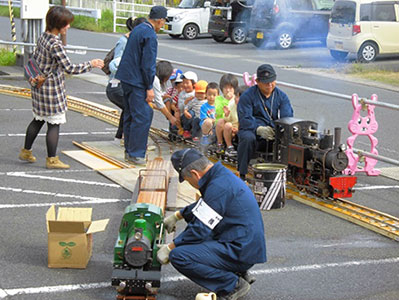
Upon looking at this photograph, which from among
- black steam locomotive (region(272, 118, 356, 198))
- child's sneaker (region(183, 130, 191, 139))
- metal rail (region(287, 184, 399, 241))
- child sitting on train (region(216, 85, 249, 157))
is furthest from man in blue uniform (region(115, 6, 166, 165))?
metal rail (region(287, 184, 399, 241))

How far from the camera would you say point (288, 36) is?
26359 mm

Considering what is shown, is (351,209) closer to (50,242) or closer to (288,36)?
(50,242)

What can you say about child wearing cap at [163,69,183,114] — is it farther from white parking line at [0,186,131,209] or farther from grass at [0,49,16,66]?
grass at [0,49,16,66]

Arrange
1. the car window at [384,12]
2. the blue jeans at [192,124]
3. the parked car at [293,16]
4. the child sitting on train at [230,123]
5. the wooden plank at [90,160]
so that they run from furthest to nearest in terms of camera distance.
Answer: the car window at [384,12] → the parked car at [293,16] → the blue jeans at [192,124] → the child sitting on train at [230,123] → the wooden plank at [90,160]

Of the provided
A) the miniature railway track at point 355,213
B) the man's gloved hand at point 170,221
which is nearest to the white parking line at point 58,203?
the miniature railway track at point 355,213

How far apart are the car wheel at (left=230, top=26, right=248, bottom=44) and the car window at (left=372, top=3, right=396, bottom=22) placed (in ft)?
24.6

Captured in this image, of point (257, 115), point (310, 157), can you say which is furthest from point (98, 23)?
point (310, 157)

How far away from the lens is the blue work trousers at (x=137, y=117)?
1045cm

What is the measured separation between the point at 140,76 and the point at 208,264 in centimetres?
481

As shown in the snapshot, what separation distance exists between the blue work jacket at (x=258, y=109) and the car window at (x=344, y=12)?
38.1ft

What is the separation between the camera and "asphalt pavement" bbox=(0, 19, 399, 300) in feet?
21.1

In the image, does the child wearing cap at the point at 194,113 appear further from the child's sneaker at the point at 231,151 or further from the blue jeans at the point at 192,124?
the child's sneaker at the point at 231,151

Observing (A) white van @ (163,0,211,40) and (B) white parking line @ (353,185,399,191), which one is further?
(A) white van @ (163,0,211,40)

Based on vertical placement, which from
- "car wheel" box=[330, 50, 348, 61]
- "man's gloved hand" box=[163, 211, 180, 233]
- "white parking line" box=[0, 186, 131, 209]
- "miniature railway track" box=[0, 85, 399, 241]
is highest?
"car wheel" box=[330, 50, 348, 61]
